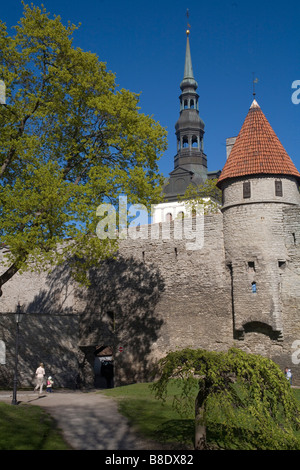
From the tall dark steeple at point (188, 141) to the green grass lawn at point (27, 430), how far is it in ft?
178

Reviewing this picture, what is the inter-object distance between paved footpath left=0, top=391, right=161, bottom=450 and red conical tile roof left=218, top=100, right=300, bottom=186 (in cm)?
1151

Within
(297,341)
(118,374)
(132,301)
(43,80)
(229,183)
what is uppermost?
(43,80)

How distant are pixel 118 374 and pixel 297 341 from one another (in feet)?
29.7

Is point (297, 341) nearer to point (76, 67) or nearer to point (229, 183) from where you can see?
point (229, 183)

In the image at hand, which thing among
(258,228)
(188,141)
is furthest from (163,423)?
(188,141)

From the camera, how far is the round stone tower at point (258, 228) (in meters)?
19.6

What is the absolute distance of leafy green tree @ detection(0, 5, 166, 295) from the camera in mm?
14836

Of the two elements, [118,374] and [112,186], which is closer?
[112,186]

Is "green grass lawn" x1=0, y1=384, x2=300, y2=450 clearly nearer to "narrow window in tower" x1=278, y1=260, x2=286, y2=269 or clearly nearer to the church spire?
"narrow window in tower" x1=278, y1=260, x2=286, y2=269

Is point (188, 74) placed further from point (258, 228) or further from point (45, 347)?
point (45, 347)

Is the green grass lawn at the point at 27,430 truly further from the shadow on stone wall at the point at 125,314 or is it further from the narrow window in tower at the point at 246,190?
the narrow window in tower at the point at 246,190

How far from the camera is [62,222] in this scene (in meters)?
15.2
